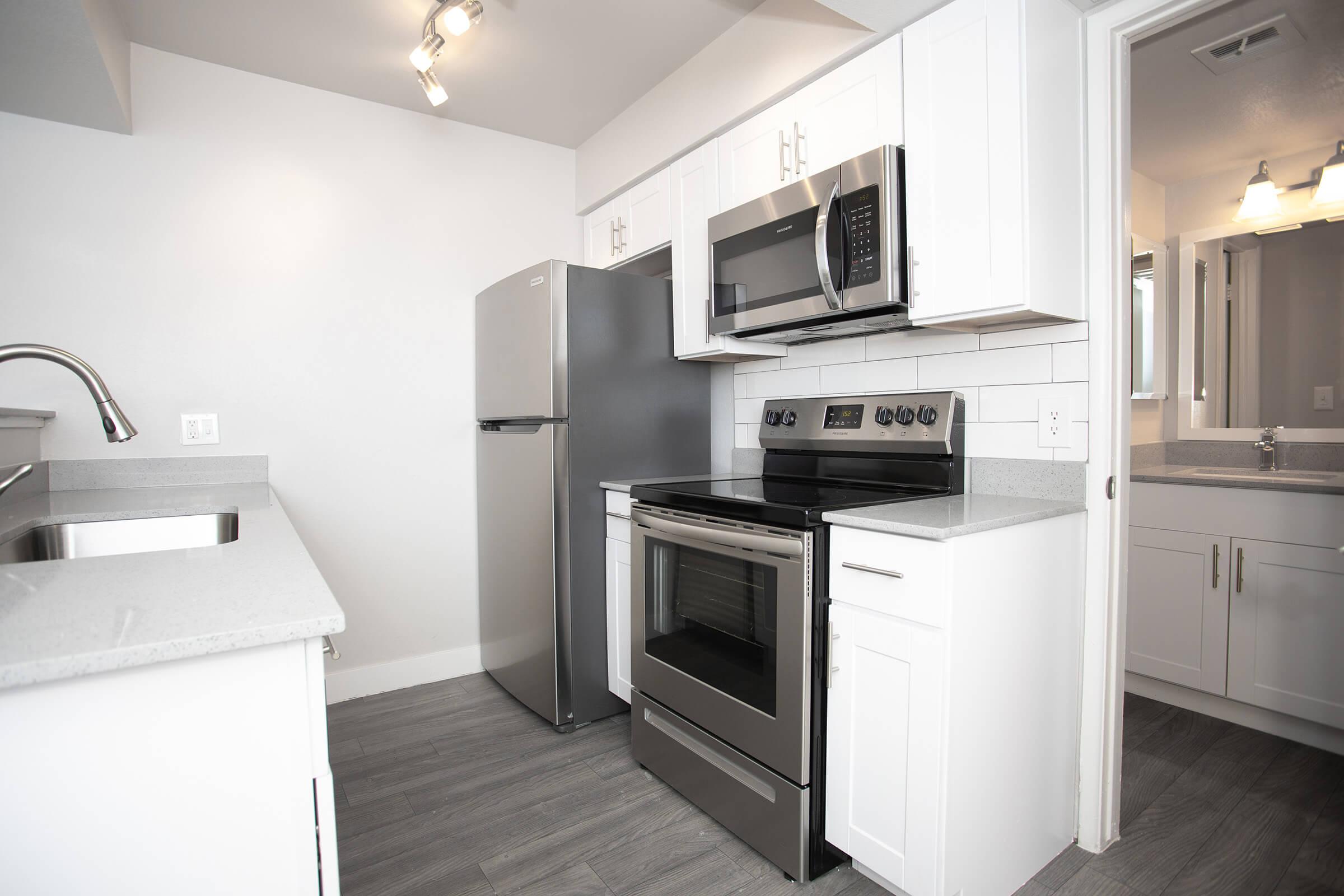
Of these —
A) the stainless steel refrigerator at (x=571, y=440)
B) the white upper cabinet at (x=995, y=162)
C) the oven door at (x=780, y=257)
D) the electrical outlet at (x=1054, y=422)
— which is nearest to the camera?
the white upper cabinet at (x=995, y=162)

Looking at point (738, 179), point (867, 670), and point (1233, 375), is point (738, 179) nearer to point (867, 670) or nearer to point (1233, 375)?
point (867, 670)

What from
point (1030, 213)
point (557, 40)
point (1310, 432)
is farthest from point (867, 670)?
point (1310, 432)

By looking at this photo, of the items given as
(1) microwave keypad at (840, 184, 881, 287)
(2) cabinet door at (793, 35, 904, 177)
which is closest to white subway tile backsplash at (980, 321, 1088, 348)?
(1) microwave keypad at (840, 184, 881, 287)

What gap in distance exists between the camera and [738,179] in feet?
7.43

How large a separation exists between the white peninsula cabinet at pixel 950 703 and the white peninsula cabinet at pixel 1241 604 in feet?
2.80

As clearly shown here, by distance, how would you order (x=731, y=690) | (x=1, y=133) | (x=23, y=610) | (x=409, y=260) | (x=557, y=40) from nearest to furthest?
(x=23, y=610)
(x=731, y=690)
(x=1, y=133)
(x=557, y=40)
(x=409, y=260)

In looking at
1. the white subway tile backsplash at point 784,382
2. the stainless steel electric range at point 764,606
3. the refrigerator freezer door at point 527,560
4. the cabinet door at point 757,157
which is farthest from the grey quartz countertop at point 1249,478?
the refrigerator freezer door at point 527,560

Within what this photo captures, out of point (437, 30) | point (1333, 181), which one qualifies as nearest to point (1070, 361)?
point (1333, 181)

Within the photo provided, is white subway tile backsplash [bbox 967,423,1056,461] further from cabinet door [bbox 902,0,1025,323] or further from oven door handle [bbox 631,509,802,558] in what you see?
oven door handle [bbox 631,509,802,558]

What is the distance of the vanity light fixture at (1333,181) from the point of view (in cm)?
244

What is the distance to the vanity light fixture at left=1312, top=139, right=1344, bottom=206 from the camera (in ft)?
7.99

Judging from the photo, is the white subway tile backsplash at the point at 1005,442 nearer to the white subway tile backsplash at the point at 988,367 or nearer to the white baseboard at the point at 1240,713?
the white subway tile backsplash at the point at 988,367

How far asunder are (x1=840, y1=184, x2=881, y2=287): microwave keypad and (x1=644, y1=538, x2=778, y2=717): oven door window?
32.6 inches

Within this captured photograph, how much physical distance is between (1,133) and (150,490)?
1.25 meters
